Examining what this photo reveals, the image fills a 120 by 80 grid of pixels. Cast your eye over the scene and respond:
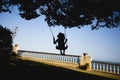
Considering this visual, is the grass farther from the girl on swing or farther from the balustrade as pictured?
the balustrade

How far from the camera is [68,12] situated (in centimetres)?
1209

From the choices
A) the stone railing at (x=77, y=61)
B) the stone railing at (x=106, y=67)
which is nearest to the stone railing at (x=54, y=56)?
the stone railing at (x=77, y=61)

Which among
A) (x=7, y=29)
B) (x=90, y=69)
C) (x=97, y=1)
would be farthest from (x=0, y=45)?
(x=97, y=1)

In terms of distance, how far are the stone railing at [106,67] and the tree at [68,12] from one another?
383cm

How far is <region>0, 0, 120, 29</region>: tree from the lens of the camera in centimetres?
1071

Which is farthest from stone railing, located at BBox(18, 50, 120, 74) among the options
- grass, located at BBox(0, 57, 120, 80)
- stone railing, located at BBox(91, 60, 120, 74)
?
grass, located at BBox(0, 57, 120, 80)

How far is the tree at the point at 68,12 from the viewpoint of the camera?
10.7 metres

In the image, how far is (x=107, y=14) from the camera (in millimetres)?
10750

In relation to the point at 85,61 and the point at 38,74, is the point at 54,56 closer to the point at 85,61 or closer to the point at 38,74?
the point at 85,61

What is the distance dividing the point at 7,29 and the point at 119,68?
11.4 meters


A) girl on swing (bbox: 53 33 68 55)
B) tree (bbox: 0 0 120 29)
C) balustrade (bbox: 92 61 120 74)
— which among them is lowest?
balustrade (bbox: 92 61 120 74)

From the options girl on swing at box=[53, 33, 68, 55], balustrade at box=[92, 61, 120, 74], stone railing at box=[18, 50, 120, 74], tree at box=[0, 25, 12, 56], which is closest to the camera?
girl on swing at box=[53, 33, 68, 55]

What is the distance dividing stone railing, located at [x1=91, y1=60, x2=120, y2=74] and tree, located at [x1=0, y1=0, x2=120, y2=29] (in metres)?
3.83

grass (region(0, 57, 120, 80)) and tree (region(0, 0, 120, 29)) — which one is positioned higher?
tree (region(0, 0, 120, 29))
